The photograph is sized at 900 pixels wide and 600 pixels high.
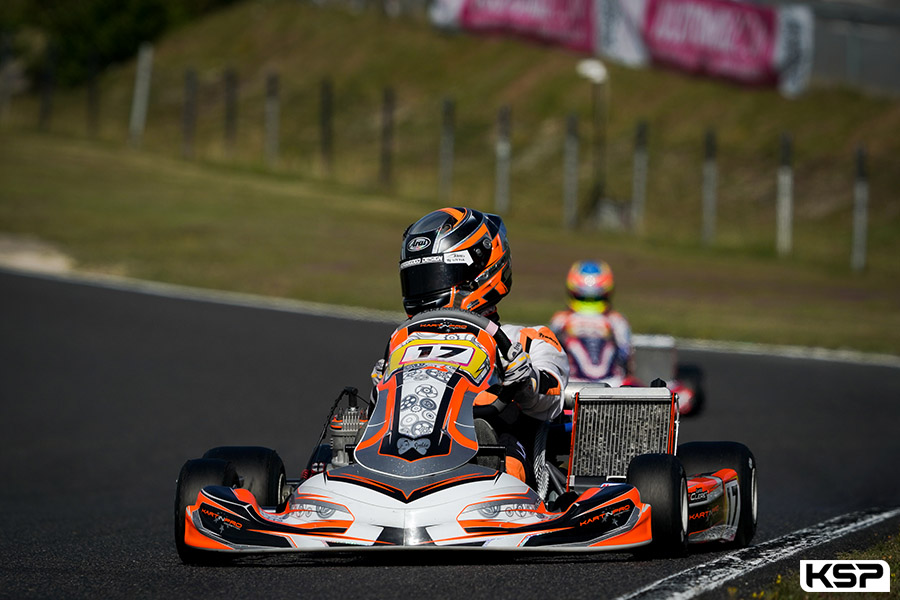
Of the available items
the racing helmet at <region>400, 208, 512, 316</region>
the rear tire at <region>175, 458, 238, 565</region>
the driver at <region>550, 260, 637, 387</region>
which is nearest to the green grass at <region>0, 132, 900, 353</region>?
the driver at <region>550, 260, 637, 387</region>

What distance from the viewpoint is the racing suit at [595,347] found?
34.8 feet

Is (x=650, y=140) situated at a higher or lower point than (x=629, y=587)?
higher

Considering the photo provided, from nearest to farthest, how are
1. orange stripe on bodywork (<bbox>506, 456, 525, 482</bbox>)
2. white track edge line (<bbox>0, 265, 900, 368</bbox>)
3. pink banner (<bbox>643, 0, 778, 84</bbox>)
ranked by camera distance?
orange stripe on bodywork (<bbox>506, 456, 525, 482</bbox>)
white track edge line (<bbox>0, 265, 900, 368</bbox>)
pink banner (<bbox>643, 0, 778, 84</bbox>)

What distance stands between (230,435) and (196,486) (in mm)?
5091

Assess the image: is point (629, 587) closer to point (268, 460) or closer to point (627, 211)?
point (268, 460)

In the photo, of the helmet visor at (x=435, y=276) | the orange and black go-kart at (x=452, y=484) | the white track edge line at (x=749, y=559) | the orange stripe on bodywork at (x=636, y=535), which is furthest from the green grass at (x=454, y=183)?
the orange stripe on bodywork at (x=636, y=535)

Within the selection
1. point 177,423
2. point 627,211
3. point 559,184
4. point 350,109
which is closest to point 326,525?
point 177,423

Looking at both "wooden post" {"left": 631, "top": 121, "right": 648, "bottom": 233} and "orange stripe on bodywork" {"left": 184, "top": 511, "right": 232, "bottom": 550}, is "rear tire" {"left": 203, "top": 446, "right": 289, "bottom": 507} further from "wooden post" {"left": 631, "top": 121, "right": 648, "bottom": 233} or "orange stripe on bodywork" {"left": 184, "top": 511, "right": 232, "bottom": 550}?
"wooden post" {"left": 631, "top": 121, "right": 648, "bottom": 233}

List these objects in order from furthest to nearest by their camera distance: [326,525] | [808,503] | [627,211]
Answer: [627,211], [808,503], [326,525]

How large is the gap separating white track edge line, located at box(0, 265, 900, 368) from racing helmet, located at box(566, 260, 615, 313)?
12.7ft

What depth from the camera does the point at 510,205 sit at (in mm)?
31781

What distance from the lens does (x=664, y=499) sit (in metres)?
5.23

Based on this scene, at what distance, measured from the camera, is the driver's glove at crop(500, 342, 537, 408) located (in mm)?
5742

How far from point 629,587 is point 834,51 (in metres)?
29.5
